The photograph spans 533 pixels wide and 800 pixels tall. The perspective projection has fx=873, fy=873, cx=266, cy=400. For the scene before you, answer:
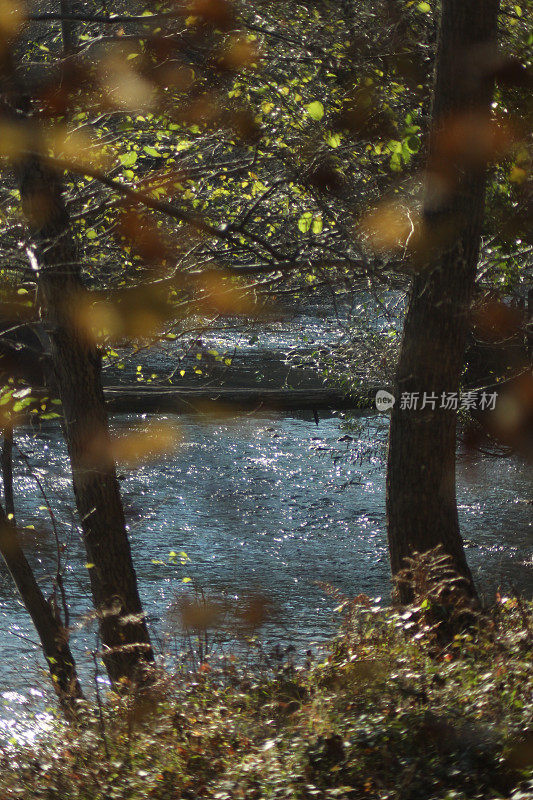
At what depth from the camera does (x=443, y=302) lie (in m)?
6.00

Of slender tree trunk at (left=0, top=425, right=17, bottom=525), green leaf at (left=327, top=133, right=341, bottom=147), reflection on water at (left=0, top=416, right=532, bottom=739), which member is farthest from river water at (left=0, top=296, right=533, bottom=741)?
green leaf at (left=327, top=133, right=341, bottom=147)

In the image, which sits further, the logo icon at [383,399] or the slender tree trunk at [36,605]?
the logo icon at [383,399]

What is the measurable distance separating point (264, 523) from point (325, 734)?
941 centimetres

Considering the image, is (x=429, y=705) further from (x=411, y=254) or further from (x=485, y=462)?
(x=485, y=462)

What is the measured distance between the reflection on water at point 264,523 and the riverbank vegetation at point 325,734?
155 inches

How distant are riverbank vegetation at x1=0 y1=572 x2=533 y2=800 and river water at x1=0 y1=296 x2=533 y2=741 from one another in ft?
11.7

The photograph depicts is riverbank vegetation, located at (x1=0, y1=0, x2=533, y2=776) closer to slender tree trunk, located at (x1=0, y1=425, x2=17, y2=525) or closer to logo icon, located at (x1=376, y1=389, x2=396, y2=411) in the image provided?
slender tree trunk, located at (x1=0, y1=425, x2=17, y2=525)

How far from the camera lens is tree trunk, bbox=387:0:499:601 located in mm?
5832

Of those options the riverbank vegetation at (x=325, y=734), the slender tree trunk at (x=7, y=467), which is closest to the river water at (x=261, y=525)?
the slender tree trunk at (x=7, y=467)

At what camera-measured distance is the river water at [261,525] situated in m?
10.1

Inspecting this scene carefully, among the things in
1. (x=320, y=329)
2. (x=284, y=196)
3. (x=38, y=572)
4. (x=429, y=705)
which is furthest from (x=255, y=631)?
(x=320, y=329)

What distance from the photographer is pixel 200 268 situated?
6.41 meters

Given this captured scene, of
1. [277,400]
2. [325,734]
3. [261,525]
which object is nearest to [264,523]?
[261,525]

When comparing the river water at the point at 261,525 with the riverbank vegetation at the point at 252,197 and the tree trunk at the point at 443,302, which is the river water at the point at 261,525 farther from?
the tree trunk at the point at 443,302
